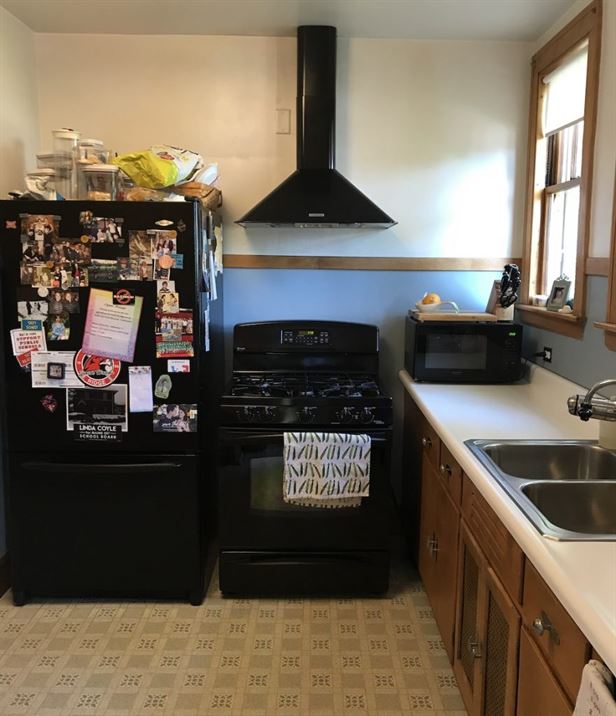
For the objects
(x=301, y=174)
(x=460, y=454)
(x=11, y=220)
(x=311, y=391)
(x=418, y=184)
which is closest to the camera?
(x=460, y=454)

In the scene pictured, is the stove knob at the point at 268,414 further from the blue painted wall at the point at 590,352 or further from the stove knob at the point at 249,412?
the blue painted wall at the point at 590,352

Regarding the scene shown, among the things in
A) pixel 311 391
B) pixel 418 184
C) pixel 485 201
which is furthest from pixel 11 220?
pixel 485 201

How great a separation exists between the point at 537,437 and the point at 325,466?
845 millimetres

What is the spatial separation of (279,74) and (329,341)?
51.1 inches

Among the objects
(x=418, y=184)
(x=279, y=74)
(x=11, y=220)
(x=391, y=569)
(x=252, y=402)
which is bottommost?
(x=391, y=569)

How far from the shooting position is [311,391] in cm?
273

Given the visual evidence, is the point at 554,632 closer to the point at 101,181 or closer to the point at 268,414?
the point at 268,414

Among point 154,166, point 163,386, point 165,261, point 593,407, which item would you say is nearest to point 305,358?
point 163,386

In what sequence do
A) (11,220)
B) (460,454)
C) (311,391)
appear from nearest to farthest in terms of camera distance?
(460,454), (11,220), (311,391)

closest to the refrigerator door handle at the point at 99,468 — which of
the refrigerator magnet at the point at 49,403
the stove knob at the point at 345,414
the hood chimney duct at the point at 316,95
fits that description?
the refrigerator magnet at the point at 49,403

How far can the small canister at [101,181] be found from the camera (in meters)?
2.54

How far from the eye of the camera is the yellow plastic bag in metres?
2.49

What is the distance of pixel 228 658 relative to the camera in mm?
2338

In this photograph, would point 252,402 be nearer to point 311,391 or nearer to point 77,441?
point 311,391
